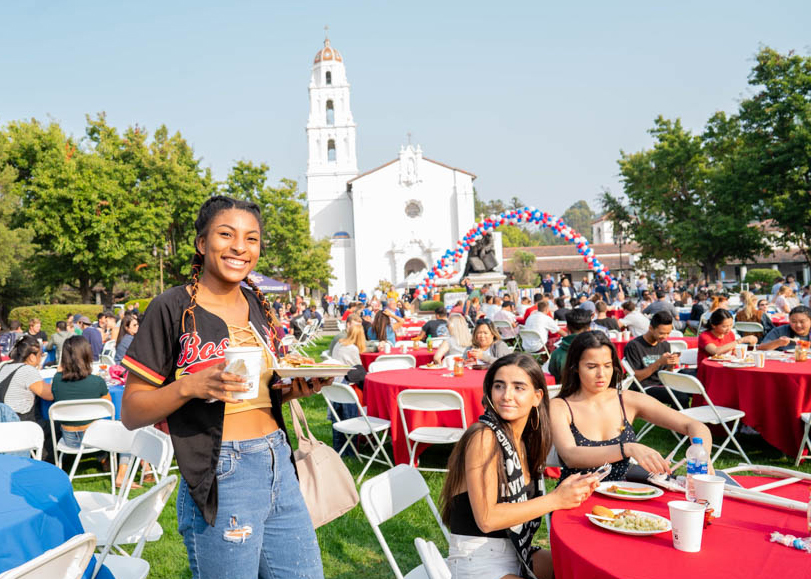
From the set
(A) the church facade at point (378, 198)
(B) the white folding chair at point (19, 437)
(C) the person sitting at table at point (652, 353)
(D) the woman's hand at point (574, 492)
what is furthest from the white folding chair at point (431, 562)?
(A) the church facade at point (378, 198)

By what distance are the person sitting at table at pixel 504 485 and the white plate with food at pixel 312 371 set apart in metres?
0.96

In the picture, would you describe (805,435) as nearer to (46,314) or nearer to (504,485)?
(504,485)

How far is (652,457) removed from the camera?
304 centimetres

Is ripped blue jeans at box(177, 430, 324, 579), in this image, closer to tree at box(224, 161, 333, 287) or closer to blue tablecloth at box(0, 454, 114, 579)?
blue tablecloth at box(0, 454, 114, 579)

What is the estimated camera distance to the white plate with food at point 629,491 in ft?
8.85

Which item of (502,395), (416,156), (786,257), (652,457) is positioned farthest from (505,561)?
(786,257)

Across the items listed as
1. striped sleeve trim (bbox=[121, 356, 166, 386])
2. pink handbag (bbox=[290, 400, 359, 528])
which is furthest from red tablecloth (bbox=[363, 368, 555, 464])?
striped sleeve trim (bbox=[121, 356, 166, 386])

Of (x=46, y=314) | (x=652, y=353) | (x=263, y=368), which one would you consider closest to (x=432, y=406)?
(x=652, y=353)

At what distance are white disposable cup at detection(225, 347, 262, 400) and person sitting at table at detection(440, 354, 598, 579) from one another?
48.5 inches

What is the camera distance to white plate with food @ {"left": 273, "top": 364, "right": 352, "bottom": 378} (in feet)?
6.18

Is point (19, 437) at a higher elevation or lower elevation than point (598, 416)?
lower

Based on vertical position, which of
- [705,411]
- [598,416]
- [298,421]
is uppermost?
[298,421]

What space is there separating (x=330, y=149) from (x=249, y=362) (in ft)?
185

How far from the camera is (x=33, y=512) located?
2.69 meters
